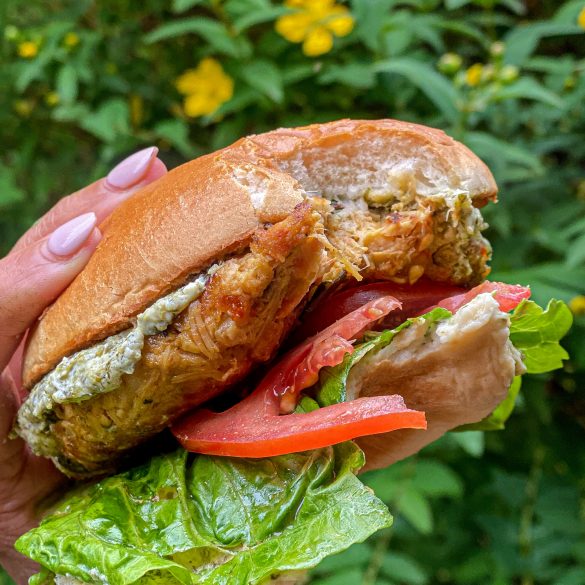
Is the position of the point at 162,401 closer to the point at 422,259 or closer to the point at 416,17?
the point at 422,259

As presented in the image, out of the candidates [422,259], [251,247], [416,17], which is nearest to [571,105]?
[416,17]

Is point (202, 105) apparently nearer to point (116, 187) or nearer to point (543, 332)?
point (116, 187)

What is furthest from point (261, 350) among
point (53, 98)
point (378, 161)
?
point (53, 98)

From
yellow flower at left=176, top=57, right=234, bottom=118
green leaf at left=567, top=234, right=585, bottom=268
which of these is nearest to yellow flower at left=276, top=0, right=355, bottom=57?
yellow flower at left=176, top=57, right=234, bottom=118

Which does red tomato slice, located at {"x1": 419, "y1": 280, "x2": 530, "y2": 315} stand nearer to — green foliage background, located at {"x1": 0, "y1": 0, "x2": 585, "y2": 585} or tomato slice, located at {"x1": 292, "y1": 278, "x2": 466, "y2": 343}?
tomato slice, located at {"x1": 292, "y1": 278, "x2": 466, "y2": 343}

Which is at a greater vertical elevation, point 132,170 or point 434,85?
point 132,170

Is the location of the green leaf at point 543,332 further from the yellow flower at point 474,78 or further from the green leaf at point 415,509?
the yellow flower at point 474,78
